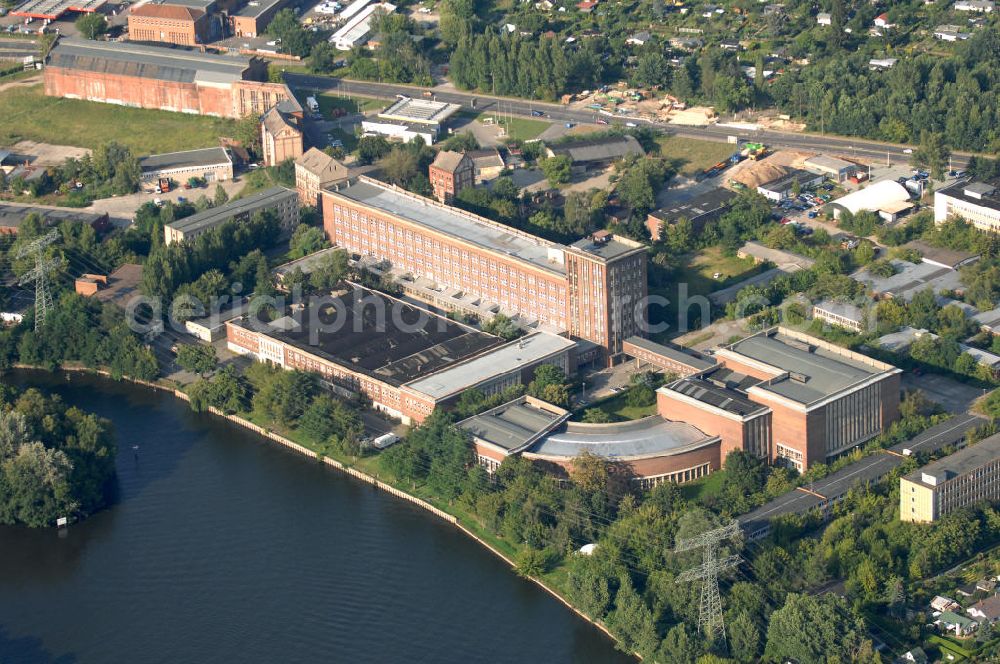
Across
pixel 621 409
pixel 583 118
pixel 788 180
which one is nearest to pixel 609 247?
pixel 621 409

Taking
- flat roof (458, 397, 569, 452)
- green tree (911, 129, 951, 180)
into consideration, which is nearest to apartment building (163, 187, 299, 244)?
flat roof (458, 397, 569, 452)

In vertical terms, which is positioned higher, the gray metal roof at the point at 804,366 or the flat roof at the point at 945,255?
the flat roof at the point at 945,255

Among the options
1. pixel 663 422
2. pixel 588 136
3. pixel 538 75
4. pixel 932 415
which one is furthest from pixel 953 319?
pixel 538 75

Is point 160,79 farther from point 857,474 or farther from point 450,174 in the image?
point 857,474

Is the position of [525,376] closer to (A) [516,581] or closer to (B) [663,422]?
(B) [663,422]

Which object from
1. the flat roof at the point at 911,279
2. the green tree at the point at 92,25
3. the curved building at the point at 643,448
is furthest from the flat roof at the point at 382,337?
the green tree at the point at 92,25

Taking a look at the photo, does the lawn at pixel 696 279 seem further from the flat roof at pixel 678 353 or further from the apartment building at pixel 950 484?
the apartment building at pixel 950 484
